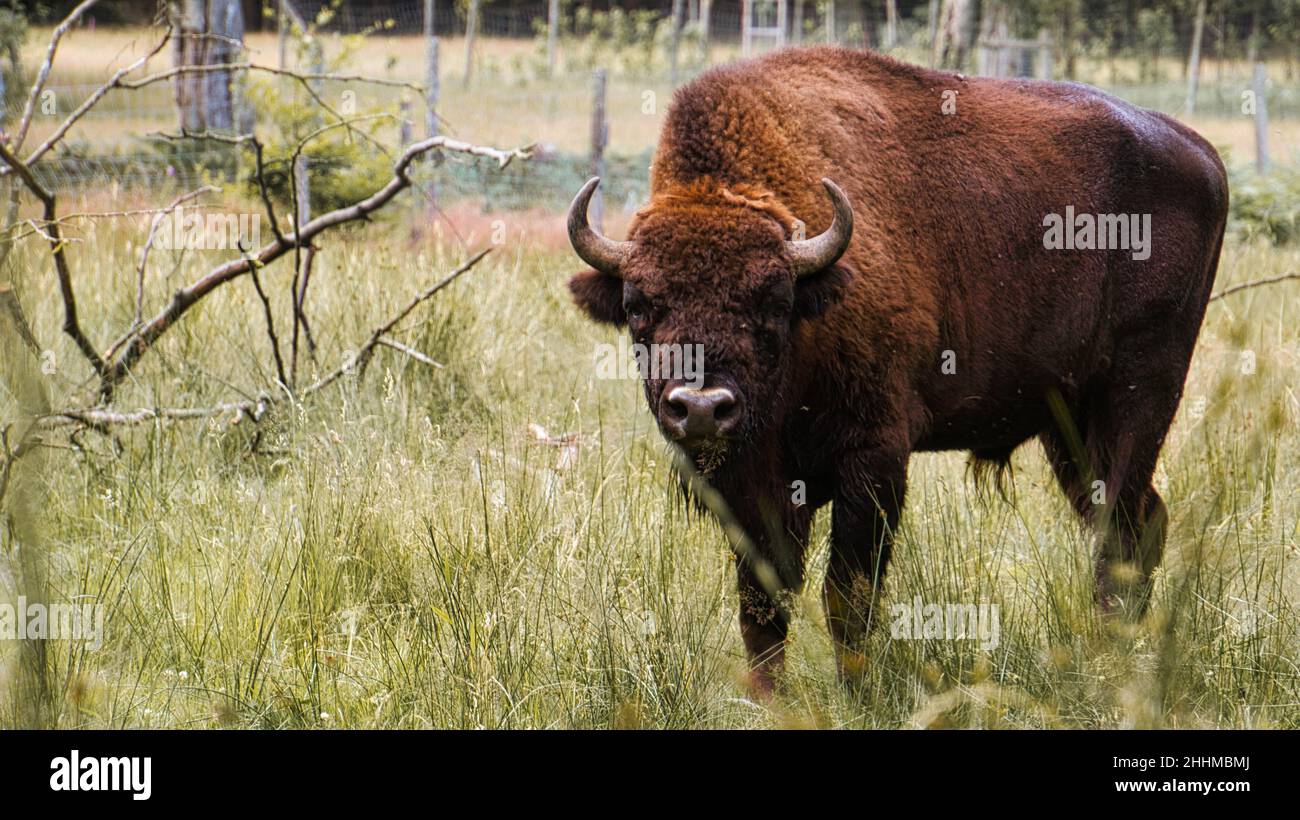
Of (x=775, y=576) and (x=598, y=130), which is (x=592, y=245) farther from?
(x=598, y=130)

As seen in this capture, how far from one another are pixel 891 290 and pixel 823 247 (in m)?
0.46

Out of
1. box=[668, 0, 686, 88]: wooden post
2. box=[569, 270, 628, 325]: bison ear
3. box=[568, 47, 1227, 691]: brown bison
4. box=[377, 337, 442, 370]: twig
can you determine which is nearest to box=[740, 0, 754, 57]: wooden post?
box=[668, 0, 686, 88]: wooden post

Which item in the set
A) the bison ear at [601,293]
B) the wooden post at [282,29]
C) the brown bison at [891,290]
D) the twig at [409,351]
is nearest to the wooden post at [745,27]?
the wooden post at [282,29]

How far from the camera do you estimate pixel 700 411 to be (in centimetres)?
375

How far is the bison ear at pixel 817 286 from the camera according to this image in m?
4.20

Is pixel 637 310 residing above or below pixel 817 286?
below

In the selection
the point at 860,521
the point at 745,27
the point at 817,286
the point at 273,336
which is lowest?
the point at 860,521

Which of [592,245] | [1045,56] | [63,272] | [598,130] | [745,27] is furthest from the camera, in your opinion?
[745,27]

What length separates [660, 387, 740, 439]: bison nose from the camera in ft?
12.3

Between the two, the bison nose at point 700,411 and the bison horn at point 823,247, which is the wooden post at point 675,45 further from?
the bison nose at point 700,411

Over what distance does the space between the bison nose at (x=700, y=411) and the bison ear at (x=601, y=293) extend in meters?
0.65

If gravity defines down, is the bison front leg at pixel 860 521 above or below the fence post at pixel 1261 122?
below

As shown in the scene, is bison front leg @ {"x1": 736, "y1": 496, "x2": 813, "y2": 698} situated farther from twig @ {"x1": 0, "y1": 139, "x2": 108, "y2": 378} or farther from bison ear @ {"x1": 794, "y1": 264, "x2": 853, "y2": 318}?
twig @ {"x1": 0, "y1": 139, "x2": 108, "y2": 378}

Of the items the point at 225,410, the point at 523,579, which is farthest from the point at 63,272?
the point at 523,579
